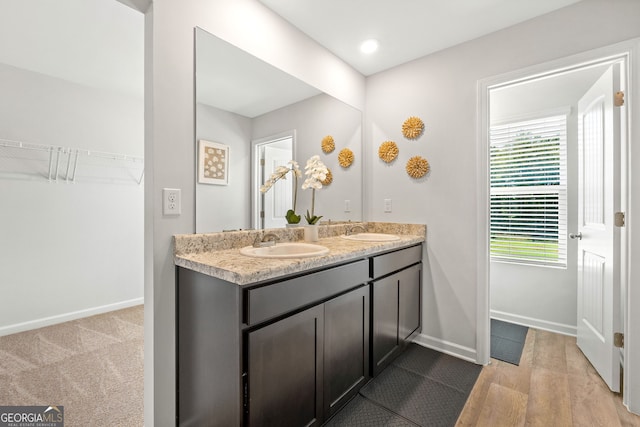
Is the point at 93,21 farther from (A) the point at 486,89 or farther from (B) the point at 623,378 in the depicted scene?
(B) the point at 623,378

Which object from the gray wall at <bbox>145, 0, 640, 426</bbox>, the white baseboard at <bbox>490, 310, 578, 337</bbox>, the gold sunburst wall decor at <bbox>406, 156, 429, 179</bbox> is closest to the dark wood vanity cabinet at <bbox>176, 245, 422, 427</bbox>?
the gray wall at <bbox>145, 0, 640, 426</bbox>

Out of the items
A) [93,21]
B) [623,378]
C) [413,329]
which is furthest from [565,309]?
[93,21]

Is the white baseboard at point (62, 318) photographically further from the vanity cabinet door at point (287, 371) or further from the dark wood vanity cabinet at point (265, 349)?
the vanity cabinet door at point (287, 371)

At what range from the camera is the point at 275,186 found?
6.60ft

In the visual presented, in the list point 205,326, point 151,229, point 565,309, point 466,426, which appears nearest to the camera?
point 205,326

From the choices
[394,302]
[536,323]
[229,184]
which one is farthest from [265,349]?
[536,323]

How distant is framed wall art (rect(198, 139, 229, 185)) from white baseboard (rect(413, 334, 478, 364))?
2.06 m

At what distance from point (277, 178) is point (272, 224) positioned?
0.32m

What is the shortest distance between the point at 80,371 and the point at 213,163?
1.77 m

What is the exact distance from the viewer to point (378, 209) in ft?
9.02

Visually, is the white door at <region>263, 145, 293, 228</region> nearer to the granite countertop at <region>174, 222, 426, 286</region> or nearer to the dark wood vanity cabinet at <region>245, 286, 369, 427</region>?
the granite countertop at <region>174, 222, 426, 286</region>

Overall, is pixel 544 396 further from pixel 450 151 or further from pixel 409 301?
pixel 450 151

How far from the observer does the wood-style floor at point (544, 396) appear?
5.21 ft

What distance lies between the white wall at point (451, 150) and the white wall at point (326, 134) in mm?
280
